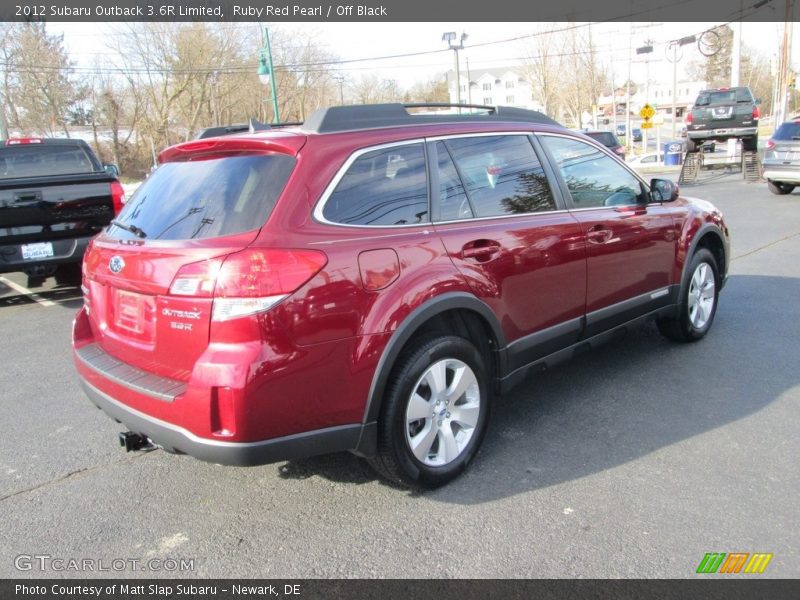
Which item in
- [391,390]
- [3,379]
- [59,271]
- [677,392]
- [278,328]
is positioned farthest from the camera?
[59,271]

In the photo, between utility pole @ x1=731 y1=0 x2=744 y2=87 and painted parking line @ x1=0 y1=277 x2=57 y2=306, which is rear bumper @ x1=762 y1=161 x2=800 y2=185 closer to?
utility pole @ x1=731 y1=0 x2=744 y2=87

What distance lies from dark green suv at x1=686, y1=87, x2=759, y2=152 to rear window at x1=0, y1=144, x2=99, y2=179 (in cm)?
1848

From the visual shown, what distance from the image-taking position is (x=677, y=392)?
4.14 metres

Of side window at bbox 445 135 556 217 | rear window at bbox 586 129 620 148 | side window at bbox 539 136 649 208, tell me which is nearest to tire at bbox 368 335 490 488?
side window at bbox 445 135 556 217

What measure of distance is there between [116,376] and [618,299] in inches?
121

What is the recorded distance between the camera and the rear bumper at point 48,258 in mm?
6617

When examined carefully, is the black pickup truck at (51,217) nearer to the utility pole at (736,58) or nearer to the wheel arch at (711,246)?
the wheel arch at (711,246)

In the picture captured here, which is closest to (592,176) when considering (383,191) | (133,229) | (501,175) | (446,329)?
(501,175)

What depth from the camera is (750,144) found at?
808 inches

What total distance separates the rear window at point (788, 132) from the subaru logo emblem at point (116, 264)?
50.3 feet

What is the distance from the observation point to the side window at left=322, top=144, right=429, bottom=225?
2807mm

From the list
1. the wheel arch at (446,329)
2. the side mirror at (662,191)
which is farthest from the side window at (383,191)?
the side mirror at (662,191)
